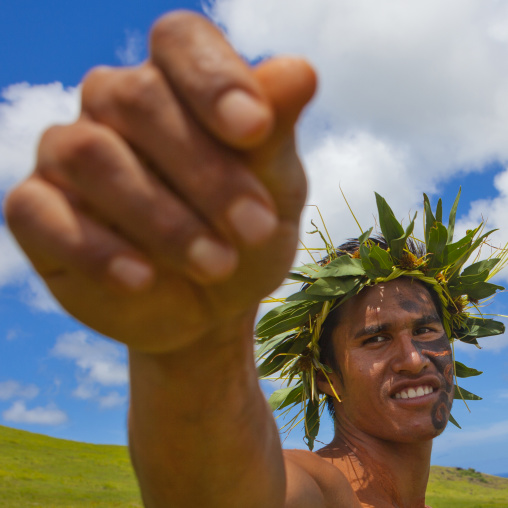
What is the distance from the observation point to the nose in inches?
126

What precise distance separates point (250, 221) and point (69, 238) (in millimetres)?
299

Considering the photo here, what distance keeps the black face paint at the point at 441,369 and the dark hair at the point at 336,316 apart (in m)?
0.46

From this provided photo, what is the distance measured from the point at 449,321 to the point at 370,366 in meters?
1.12

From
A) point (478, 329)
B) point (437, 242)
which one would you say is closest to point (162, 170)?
point (437, 242)

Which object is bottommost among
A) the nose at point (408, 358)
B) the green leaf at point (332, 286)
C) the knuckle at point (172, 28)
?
the knuckle at point (172, 28)

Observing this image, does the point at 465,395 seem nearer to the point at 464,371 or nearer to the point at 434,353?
the point at 464,371

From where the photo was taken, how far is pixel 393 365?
10.6 ft

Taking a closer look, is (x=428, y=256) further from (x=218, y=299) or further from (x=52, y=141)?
(x=52, y=141)

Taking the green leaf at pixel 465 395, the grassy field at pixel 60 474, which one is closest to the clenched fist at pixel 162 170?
the green leaf at pixel 465 395

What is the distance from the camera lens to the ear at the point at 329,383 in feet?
11.6

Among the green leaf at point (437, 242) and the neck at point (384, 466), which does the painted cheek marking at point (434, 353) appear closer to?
the neck at point (384, 466)

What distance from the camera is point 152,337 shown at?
1.05 meters

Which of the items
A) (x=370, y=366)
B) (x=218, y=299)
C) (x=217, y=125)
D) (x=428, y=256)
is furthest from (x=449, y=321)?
(x=217, y=125)

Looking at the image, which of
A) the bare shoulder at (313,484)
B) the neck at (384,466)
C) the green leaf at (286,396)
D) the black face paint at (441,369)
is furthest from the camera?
the green leaf at (286,396)
